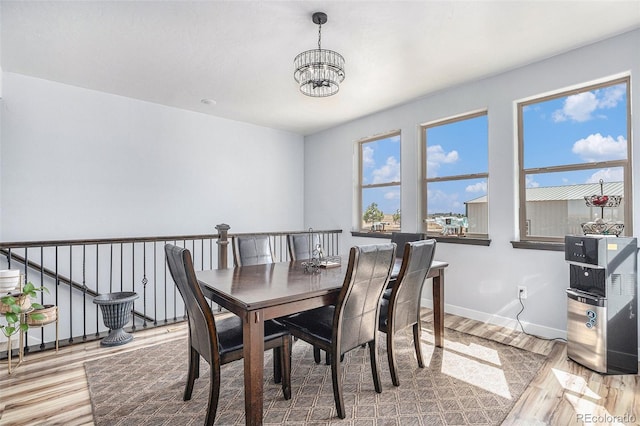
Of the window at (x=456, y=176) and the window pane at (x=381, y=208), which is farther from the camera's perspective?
the window pane at (x=381, y=208)

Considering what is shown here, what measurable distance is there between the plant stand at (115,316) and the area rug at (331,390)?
0.31 metres

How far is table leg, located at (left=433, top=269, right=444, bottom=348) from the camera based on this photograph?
2.89 m

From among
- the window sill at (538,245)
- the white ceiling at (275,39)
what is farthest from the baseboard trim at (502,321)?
the white ceiling at (275,39)

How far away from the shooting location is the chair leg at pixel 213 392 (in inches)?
69.6

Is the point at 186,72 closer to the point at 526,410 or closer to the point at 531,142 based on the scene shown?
the point at 531,142

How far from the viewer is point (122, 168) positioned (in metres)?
4.18

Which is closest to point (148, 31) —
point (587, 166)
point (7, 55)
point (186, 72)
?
point (186, 72)

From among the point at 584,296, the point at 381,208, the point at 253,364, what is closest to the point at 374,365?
the point at 253,364

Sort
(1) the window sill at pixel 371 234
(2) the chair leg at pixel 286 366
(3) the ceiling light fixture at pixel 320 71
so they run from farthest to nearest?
(1) the window sill at pixel 371 234 → (3) the ceiling light fixture at pixel 320 71 → (2) the chair leg at pixel 286 366

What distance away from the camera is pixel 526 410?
199 centimetres

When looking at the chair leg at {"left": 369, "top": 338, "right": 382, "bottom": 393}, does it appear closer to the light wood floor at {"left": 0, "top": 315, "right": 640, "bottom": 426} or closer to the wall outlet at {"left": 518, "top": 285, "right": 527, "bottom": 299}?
the light wood floor at {"left": 0, "top": 315, "right": 640, "bottom": 426}

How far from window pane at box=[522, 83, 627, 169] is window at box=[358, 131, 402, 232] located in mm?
1714

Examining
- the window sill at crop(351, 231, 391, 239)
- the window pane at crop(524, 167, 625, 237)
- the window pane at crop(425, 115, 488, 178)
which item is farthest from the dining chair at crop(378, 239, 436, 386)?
the window sill at crop(351, 231, 391, 239)

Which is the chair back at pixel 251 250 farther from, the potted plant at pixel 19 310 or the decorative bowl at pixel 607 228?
the decorative bowl at pixel 607 228
